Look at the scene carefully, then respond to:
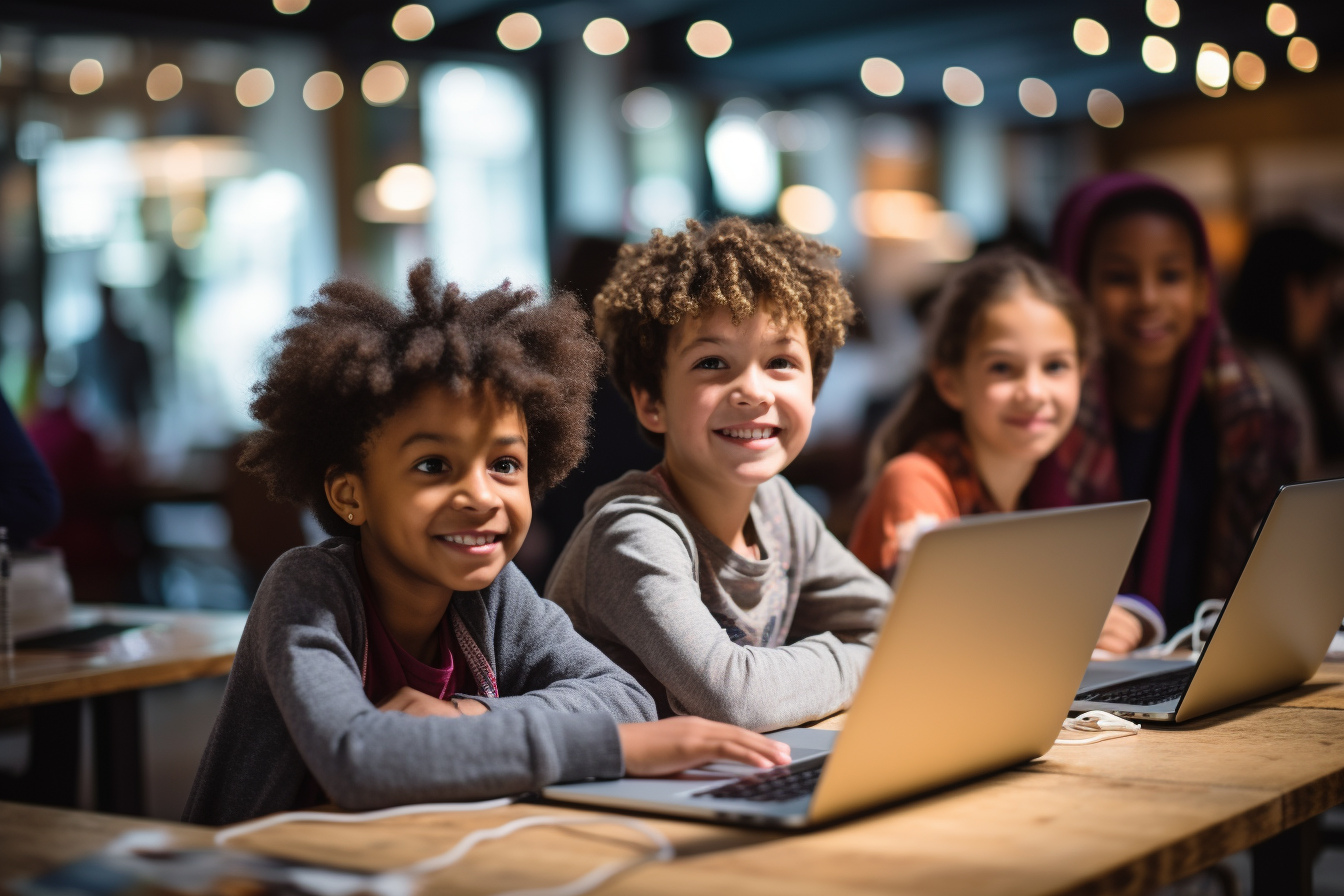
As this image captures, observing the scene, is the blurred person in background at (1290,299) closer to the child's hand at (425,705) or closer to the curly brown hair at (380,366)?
the curly brown hair at (380,366)

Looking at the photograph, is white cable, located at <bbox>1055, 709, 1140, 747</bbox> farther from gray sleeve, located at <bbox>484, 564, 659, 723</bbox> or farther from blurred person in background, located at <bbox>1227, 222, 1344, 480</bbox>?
blurred person in background, located at <bbox>1227, 222, 1344, 480</bbox>

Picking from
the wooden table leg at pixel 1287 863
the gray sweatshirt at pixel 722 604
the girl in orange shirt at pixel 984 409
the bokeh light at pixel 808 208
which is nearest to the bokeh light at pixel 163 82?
the bokeh light at pixel 808 208

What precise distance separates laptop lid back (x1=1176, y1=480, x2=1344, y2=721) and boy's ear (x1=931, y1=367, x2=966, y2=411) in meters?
0.75

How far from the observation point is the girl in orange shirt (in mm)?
2150

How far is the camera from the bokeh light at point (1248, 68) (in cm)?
800

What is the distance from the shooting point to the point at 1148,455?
255cm

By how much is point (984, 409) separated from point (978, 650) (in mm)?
1168

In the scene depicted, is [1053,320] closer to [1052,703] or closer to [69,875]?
[1052,703]

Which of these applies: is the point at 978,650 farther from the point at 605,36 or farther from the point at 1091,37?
the point at 1091,37

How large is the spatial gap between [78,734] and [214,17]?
5369mm

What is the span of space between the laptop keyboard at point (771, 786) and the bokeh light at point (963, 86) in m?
8.71

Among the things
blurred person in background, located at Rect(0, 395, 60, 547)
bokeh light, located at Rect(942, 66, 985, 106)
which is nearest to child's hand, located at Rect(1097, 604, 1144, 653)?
blurred person in background, located at Rect(0, 395, 60, 547)

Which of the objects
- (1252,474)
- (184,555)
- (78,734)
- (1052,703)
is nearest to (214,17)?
(184,555)

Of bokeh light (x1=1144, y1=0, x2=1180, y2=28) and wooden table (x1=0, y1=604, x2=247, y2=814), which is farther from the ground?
bokeh light (x1=1144, y1=0, x2=1180, y2=28)
